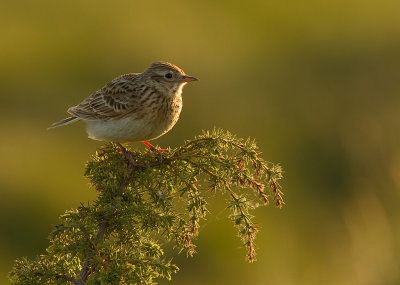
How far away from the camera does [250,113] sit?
49.0 ft

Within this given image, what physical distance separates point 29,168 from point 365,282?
221 inches

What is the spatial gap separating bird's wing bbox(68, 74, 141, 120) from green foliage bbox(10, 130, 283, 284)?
6.96 ft

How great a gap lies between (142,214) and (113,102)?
3078 millimetres

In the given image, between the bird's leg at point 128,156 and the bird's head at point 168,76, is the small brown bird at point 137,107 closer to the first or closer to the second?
the bird's head at point 168,76

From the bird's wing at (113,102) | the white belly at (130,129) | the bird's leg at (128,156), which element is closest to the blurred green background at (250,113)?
the bird's wing at (113,102)

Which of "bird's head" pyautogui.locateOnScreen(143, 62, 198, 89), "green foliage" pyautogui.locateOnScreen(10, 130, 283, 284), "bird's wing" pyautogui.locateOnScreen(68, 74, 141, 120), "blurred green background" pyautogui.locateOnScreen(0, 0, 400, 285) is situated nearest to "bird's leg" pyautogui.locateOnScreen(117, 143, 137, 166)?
"green foliage" pyautogui.locateOnScreen(10, 130, 283, 284)

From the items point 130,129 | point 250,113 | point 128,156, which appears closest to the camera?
point 128,156

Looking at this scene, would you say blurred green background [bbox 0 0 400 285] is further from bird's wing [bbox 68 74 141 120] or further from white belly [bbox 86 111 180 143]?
white belly [bbox 86 111 180 143]

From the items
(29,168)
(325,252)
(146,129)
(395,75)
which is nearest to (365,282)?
(325,252)

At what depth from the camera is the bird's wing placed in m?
6.74

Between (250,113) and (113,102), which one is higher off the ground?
(250,113)

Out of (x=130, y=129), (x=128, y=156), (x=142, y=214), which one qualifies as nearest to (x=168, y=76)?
(x=130, y=129)

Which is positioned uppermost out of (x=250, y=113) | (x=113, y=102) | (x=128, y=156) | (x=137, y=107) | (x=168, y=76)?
(x=250, y=113)

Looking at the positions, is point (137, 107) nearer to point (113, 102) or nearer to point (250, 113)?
point (113, 102)
